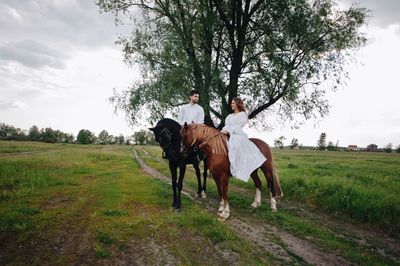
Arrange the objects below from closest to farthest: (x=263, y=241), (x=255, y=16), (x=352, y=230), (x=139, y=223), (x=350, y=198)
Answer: (x=263, y=241), (x=139, y=223), (x=352, y=230), (x=350, y=198), (x=255, y=16)

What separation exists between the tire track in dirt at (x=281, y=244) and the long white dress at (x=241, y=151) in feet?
4.99

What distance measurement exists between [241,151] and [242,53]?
402 inches

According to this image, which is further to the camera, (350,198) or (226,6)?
(226,6)

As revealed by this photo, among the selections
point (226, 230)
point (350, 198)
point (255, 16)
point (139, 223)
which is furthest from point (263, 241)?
point (255, 16)

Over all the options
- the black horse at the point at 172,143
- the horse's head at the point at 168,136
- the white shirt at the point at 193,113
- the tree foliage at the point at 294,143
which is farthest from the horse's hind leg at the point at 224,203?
the tree foliage at the point at 294,143

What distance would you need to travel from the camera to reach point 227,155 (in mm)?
9281

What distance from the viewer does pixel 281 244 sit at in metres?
6.50

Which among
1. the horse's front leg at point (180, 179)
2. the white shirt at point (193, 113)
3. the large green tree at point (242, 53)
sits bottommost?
the horse's front leg at point (180, 179)

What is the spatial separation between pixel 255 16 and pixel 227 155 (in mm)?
11820

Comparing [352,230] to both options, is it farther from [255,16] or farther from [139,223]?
[255,16]

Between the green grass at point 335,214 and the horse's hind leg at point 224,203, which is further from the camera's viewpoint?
the horse's hind leg at point 224,203

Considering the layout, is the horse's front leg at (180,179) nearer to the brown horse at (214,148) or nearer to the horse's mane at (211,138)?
the brown horse at (214,148)

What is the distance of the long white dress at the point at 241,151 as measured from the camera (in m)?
9.20

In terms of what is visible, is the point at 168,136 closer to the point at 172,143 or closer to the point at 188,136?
the point at 172,143
